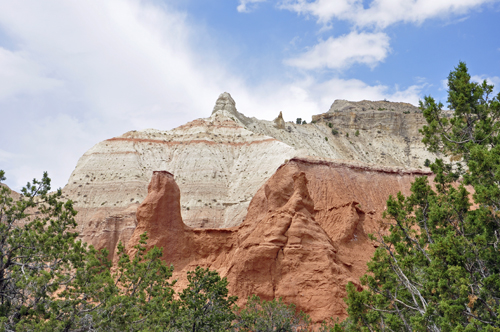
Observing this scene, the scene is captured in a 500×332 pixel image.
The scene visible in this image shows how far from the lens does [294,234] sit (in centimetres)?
2784

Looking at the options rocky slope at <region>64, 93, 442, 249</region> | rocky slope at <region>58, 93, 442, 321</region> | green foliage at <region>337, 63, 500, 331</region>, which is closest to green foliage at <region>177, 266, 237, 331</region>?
green foliage at <region>337, 63, 500, 331</region>

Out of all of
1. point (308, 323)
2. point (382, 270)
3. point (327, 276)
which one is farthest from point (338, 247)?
point (382, 270)

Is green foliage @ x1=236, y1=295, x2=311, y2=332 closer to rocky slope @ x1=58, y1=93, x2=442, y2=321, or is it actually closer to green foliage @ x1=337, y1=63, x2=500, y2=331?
rocky slope @ x1=58, y1=93, x2=442, y2=321

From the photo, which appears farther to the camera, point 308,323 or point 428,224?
point 308,323

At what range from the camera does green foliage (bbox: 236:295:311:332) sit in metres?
21.4

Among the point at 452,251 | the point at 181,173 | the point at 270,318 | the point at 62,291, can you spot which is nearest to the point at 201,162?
the point at 181,173

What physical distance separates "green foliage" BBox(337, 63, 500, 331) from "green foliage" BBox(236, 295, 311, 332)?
7.25 metres

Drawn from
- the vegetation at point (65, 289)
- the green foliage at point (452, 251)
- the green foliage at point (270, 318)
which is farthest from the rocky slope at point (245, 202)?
the green foliage at point (452, 251)

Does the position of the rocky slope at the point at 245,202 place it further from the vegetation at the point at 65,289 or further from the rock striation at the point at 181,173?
the vegetation at the point at 65,289

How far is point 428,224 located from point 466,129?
4142mm

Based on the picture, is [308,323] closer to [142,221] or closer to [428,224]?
[428,224]

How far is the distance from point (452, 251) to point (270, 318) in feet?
42.7

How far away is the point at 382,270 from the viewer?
1512cm

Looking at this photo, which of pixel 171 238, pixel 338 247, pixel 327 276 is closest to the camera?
pixel 327 276
